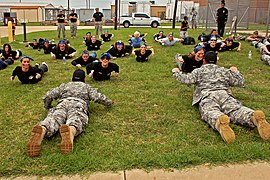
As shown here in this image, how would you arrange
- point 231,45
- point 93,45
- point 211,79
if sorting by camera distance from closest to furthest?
point 211,79 < point 231,45 < point 93,45

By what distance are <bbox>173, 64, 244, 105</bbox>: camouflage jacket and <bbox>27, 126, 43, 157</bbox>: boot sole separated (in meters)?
2.73

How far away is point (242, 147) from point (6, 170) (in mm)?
2957

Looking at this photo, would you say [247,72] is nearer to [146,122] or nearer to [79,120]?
[146,122]

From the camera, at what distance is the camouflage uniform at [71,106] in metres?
4.45

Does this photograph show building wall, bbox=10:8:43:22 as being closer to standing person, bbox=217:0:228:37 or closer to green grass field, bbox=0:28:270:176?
standing person, bbox=217:0:228:37

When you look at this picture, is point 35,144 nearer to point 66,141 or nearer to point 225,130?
point 66,141

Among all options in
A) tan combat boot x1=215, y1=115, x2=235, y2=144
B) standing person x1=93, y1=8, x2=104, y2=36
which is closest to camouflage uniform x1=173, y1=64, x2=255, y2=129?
tan combat boot x1=215, y1=115, x2=235, y2=144

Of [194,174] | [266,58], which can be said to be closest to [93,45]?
[266,58]

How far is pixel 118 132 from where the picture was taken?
4770mm

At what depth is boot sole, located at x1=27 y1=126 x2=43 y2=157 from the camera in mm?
3885

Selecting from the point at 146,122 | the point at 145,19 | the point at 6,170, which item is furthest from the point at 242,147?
the point at 145,19

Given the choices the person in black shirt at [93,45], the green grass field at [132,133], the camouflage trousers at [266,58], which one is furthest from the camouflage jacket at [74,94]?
the person in black shirt at [93,45]

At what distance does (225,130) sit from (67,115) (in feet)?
7.64

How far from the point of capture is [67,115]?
4738mm
